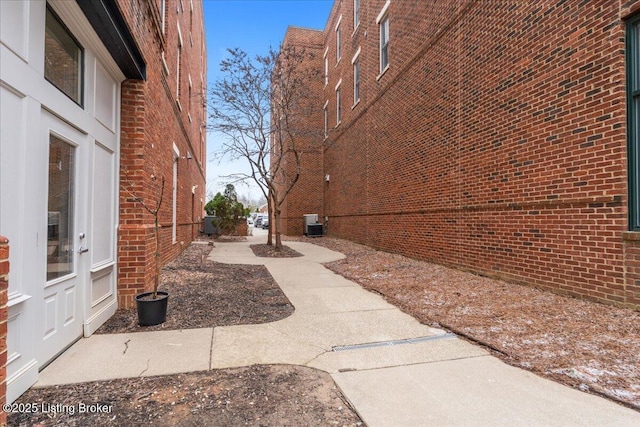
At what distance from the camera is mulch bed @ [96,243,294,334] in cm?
429

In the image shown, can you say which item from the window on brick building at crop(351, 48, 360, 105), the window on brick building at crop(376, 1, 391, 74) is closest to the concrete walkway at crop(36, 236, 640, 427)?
the window on brick building at crop(376, 1, 391, 74)

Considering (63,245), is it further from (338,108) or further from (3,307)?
(338,108)

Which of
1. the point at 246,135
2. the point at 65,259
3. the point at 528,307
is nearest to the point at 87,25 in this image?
the point at 65,259

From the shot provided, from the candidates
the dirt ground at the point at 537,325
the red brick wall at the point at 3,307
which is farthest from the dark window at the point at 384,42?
the red brick wall at the point at 3,307

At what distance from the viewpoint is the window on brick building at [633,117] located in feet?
13.7

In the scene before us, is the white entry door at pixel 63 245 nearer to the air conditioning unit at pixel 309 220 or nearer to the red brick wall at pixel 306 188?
the air conditioning unit at pixel 309 220

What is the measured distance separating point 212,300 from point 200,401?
116 inches

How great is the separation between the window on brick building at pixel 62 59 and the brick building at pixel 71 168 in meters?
0.01

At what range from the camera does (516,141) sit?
5.86m

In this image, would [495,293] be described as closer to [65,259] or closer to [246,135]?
[65,259]

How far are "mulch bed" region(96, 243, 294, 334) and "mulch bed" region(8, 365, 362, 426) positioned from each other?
4.66 feet

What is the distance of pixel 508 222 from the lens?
19.8 ft

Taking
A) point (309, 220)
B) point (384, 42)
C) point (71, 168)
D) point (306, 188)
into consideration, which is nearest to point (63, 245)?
point (71, 168)

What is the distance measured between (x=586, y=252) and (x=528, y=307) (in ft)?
3.71
